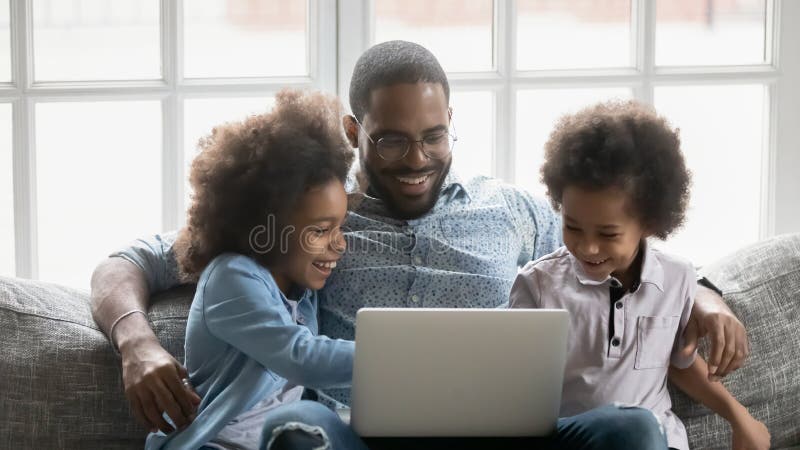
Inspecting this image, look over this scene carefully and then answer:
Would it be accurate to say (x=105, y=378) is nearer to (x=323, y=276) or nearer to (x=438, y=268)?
(x=323, y=276)

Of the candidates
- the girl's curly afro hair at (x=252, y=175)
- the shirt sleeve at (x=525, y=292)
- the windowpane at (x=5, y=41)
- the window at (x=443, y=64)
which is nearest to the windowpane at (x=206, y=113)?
the window at (x=443, y=64)

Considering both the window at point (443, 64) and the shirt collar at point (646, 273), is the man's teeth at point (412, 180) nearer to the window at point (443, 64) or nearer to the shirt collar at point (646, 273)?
the shirt collar at point (646, 273)

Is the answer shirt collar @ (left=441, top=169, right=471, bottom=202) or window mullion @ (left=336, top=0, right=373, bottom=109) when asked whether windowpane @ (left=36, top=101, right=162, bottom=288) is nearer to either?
window mullion @ (left=336, top=0, right=373, bottom=109)

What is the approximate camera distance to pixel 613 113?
5.82 ft

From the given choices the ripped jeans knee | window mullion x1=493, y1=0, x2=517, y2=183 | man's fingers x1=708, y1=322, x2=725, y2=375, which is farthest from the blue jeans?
window mullion x1=493, y1=0, x2=517, y2=183

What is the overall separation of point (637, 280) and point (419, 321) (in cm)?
58

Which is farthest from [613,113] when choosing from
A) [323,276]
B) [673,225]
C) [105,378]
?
[105,378]

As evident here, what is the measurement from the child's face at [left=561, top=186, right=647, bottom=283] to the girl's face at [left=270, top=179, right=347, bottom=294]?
41 centimetres

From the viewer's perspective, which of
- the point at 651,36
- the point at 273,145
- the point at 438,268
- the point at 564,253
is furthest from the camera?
the point at 651,36

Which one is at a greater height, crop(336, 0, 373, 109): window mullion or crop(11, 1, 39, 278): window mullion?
crop(336, 0, 373, 109): window mullion

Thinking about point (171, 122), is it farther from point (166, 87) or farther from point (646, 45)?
point (646, 45)

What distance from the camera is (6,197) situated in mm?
2551

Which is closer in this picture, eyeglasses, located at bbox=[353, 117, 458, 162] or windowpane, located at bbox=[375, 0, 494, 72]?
eyeglasses, located at bbox=[353, 117, 458, 162]

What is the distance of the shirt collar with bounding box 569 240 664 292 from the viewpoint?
179cm
